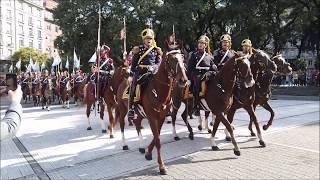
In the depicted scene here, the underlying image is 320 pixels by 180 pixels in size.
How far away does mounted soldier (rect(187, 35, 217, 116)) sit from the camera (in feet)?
33.2

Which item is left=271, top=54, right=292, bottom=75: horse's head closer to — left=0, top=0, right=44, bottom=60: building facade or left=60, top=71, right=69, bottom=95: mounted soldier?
left=60, top=71, right=69, bottom=95: mounted soldier

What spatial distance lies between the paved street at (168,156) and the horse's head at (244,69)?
1805 millimetres

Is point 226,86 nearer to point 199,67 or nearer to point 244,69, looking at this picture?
point 244,69

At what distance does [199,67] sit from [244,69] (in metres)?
1.51

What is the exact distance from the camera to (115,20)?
3139 centimetres

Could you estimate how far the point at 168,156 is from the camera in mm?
9469

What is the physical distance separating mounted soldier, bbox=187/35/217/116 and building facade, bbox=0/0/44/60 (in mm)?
79470

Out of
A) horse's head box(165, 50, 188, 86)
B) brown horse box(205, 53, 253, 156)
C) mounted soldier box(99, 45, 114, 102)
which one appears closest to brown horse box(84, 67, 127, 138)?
mounted soldier box(99, 45, 114, 102)

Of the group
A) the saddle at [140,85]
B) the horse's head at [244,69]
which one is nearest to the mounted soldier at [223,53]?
the horse's head at [244,69]

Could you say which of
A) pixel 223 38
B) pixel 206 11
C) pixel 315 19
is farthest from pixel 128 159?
→ pixel 315 19

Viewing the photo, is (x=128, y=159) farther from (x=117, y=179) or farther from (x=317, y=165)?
(x=317, y=165)

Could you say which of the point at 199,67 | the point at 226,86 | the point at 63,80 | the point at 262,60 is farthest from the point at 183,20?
the point at 226,86

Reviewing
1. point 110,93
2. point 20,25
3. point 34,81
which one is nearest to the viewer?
point 110,93

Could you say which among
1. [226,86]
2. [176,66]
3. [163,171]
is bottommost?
[163,171]
